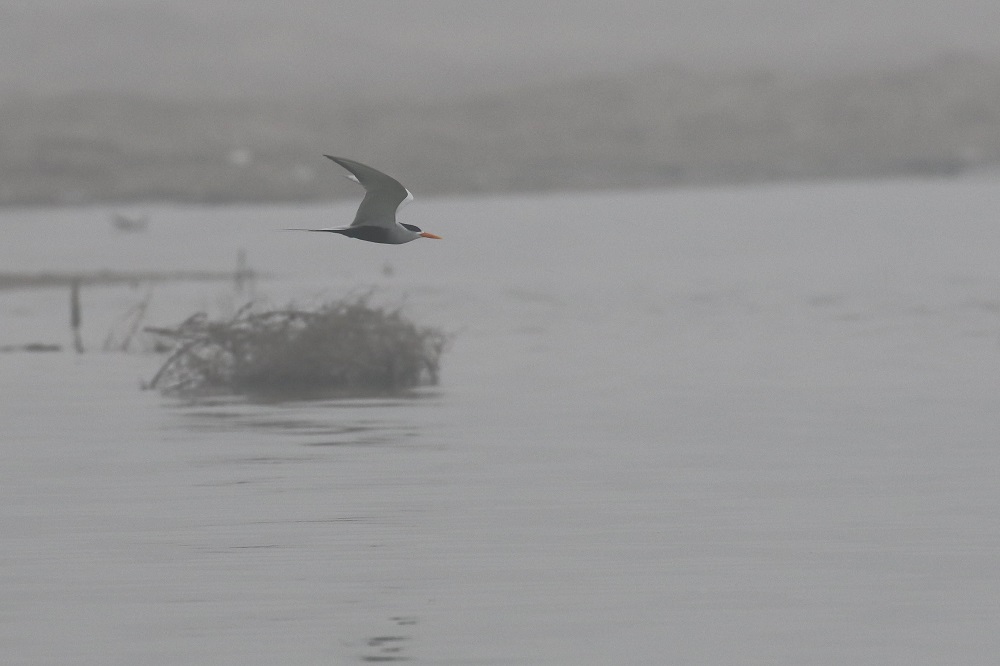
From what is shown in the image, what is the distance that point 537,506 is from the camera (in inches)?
741

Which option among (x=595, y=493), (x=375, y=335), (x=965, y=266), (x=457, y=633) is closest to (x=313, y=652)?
(x=457, y=633)

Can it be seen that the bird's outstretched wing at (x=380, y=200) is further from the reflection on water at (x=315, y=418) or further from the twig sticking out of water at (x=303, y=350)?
the twig sticking out of water at (x=303, y=350)

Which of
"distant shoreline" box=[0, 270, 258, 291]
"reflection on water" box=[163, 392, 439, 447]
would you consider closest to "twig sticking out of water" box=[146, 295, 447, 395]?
"reflection on water" box=[163, 392, 439, 447]

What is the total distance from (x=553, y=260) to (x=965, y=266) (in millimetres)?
19204

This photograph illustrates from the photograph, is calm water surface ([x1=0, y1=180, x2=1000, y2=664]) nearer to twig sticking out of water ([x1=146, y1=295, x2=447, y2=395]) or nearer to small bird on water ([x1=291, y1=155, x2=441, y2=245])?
twig sticking out of water ([x1=146, y1=295, x2=447, y2=395])

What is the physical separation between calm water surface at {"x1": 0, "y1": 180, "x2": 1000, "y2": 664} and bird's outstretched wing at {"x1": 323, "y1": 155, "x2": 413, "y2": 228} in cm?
237

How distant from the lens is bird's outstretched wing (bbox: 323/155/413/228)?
56.1ft

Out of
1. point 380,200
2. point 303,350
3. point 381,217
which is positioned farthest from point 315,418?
point 380,200

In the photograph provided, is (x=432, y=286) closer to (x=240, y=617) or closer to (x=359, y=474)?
(x=359, y=474)

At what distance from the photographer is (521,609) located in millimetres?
14102

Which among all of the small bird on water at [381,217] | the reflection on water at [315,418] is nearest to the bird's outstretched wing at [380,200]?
the small bird on water at [381,217]

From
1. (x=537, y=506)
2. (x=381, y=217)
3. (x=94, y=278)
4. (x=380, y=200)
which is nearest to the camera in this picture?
(x=380, y=200)

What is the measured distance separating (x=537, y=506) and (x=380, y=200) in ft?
9.90

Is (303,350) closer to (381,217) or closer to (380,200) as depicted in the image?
(381,217)
